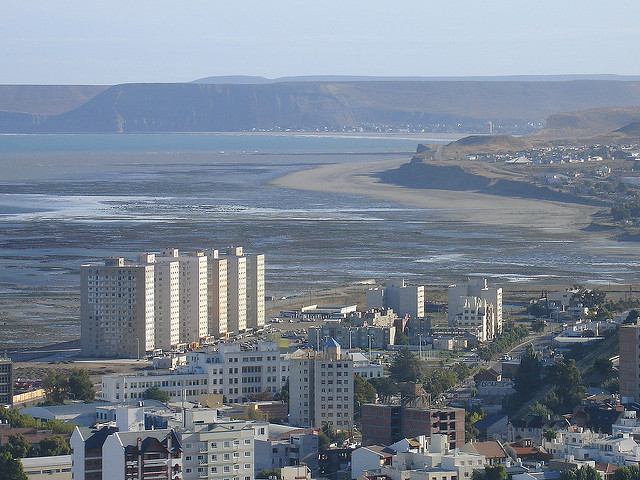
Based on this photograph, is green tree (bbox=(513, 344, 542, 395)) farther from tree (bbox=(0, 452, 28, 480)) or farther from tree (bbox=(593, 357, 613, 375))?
tree (bbox=(0, 452, 28, 480))

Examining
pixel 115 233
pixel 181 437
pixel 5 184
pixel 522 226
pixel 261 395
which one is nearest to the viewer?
pixel 181 437

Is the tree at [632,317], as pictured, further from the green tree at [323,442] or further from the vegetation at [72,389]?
the green tree at [323,442]

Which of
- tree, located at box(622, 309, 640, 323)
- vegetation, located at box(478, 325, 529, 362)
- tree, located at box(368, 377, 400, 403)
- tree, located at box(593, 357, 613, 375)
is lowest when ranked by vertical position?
vegetation, located at box(478, 325, 529, 362)

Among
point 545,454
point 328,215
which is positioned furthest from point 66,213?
point 545,454

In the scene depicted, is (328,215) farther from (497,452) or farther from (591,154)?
(497,452)

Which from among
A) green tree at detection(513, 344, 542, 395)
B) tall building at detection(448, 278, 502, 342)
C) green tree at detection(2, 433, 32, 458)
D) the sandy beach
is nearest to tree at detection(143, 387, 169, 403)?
green tree at detection(2, 433, 32, 458)

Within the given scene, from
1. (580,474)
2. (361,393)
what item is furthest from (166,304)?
(580,474)

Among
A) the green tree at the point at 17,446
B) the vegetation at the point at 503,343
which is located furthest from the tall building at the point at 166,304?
the green tree at the point at 17,446
